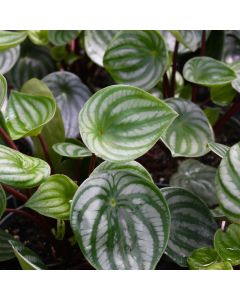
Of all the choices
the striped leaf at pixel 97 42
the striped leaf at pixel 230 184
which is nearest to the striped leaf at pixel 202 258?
the striped leaf at pixel 230 184

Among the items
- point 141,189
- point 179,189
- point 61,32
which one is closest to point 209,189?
point 179,189

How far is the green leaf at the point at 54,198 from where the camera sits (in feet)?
2.73

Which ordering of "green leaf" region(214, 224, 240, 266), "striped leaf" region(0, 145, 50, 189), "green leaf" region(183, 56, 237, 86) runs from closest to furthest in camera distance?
"striped leaf" region(0, 145, 50, 189) → "green leaf" region(214, 224, 240, 266) → "green leaf" region(183, 56, 237, 86)

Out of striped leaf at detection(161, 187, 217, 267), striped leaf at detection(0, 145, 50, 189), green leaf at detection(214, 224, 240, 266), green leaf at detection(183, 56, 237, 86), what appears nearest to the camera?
striped leaf at detection(0, 145, 50, 189)

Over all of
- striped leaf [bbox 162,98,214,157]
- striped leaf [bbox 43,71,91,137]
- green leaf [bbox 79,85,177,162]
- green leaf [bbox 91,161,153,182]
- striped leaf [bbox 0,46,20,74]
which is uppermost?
green leaf [bbox 79,85,177,162]

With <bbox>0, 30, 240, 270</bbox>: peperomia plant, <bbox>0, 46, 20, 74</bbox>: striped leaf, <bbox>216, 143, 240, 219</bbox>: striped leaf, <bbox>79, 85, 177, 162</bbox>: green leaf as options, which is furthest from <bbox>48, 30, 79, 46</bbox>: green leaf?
<bbox>216, 143, 240, 219</bbox>: striped leaf

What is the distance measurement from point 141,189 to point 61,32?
67 cm

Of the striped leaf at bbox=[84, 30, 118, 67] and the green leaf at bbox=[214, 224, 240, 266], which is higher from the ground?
the striped leaf at bbox=[84, 30, 118, 67]

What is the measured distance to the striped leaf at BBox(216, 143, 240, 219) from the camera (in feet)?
2.56

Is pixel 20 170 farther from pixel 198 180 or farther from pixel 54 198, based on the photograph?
pixel 198 180

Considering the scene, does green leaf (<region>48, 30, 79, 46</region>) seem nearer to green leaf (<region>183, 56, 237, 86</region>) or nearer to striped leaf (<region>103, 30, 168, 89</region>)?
striped leaf (<region>103, 30, 168, 89</region>)

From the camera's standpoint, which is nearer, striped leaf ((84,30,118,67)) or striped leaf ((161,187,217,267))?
striped leaf ((161,187,217,267))

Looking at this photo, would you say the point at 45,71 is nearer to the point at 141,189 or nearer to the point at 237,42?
the point at 237,42

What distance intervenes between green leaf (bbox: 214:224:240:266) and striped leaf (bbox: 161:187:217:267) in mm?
70
